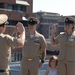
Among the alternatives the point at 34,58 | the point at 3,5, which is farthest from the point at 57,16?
the point at 34,58

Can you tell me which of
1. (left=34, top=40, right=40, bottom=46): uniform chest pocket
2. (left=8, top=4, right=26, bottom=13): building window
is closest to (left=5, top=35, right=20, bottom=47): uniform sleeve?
(left=34, top=40, right=40, bottom=46): uniform chest pocket

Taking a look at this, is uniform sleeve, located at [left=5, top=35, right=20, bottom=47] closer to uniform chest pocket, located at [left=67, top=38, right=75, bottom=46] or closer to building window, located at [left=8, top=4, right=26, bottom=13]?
uniform chest pocket, located at [left=67, top=38, right=75, bottom=46]

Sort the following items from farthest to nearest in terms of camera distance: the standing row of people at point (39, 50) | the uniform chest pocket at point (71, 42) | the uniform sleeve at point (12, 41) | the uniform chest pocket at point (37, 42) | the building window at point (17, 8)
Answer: the building window at point (17, 8) → the uniform chest pocket at point (37, 42) → the uniform chest pocket at point (71, 42) → the standing row of people at point (39, 50) → the uniform sleeve at point (12, 41)

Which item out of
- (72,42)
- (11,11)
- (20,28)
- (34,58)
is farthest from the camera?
(11,11)

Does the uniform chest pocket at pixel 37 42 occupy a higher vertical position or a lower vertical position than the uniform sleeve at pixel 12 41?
lower

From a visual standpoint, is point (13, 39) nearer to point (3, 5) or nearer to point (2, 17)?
point (2, 17)

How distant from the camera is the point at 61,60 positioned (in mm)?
6371

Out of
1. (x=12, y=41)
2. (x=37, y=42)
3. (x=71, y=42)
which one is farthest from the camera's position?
(x=37, y=42)

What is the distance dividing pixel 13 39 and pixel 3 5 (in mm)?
42956

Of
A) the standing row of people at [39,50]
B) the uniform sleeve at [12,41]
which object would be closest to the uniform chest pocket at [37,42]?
the standing row of people at [39,50]

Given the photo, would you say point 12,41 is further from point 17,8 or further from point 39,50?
point 17,8

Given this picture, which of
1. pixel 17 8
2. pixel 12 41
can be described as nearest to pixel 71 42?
pixel 12 41

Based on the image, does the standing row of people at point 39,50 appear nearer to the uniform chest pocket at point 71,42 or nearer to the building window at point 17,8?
the uniform chest pocket at point 71,42

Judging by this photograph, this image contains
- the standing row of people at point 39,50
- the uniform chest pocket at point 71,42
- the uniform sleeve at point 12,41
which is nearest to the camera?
the uniform sleeve at point 12,41
